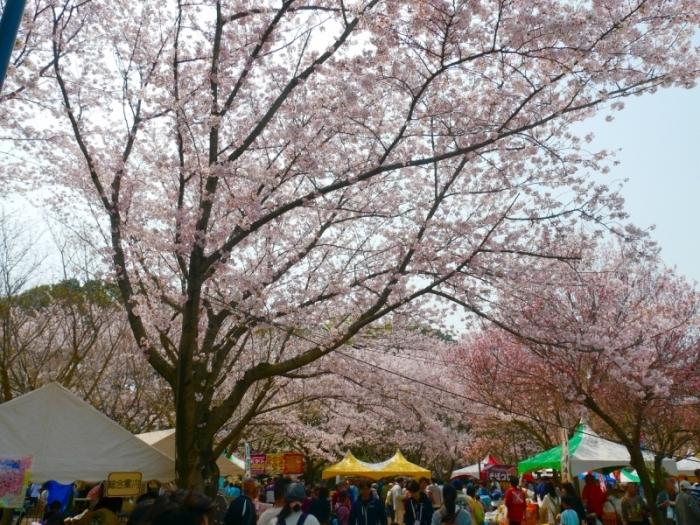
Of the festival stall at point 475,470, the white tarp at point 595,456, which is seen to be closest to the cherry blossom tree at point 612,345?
the white tarp at point 595,456

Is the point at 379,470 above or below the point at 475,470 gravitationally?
below

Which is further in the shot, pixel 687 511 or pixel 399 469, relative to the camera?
pixel 399 469

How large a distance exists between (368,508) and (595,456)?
643 centimetres

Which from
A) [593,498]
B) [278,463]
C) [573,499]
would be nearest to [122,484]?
[573,499]

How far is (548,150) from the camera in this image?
7.07 meters

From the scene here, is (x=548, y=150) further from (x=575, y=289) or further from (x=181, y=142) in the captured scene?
(x=575, y=289)

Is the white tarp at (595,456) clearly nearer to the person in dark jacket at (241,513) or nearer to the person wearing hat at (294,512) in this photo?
the person in dark jacket at (241,513)

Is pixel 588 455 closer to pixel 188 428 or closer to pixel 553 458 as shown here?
pixel 553 458

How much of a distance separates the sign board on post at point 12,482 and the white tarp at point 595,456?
413 inches

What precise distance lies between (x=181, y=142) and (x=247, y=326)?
2645 mm

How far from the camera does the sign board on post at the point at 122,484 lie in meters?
6.80

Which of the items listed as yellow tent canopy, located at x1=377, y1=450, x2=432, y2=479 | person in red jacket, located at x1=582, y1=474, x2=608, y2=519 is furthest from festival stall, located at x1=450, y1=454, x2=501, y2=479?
person in red jacket, located at x1=582, y1=474, x2=608, y2=519

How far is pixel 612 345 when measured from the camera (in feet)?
26.4

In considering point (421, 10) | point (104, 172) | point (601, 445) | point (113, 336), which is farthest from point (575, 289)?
point (113, 336)
